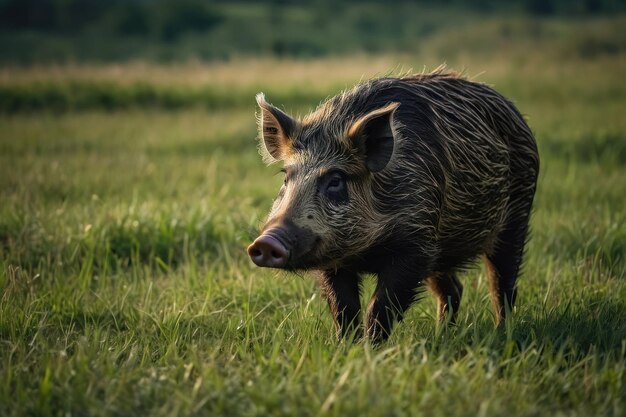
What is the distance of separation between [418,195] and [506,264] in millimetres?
1030

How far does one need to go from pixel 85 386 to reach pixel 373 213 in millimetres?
1564

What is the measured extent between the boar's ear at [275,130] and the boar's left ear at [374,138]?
38cm

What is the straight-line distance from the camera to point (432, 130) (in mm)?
4152

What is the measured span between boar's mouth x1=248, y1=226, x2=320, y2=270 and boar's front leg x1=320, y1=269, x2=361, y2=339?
16.0 inches

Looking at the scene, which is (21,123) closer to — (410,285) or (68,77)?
(68,77)

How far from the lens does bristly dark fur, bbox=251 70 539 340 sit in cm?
376

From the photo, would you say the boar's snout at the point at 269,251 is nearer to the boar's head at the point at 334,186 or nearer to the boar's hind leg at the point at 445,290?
the boar's head at the point at 334,186

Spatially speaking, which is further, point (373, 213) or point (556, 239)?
point (556, 239)

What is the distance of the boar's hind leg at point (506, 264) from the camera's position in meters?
4.59

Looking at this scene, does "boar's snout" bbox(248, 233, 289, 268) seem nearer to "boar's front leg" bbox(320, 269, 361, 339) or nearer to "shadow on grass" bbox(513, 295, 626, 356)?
"boar's front leg" bbox(320, 269, 361, 339)

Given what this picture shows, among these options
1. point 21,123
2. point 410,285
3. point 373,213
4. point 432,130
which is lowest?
point 21,123

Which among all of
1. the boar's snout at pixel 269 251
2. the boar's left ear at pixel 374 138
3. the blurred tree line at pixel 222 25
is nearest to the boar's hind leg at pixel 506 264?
the boar's left ear at pixel 374 138

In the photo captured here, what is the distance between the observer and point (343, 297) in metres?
3.95

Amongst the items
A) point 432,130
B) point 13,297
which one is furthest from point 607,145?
point 13,297
